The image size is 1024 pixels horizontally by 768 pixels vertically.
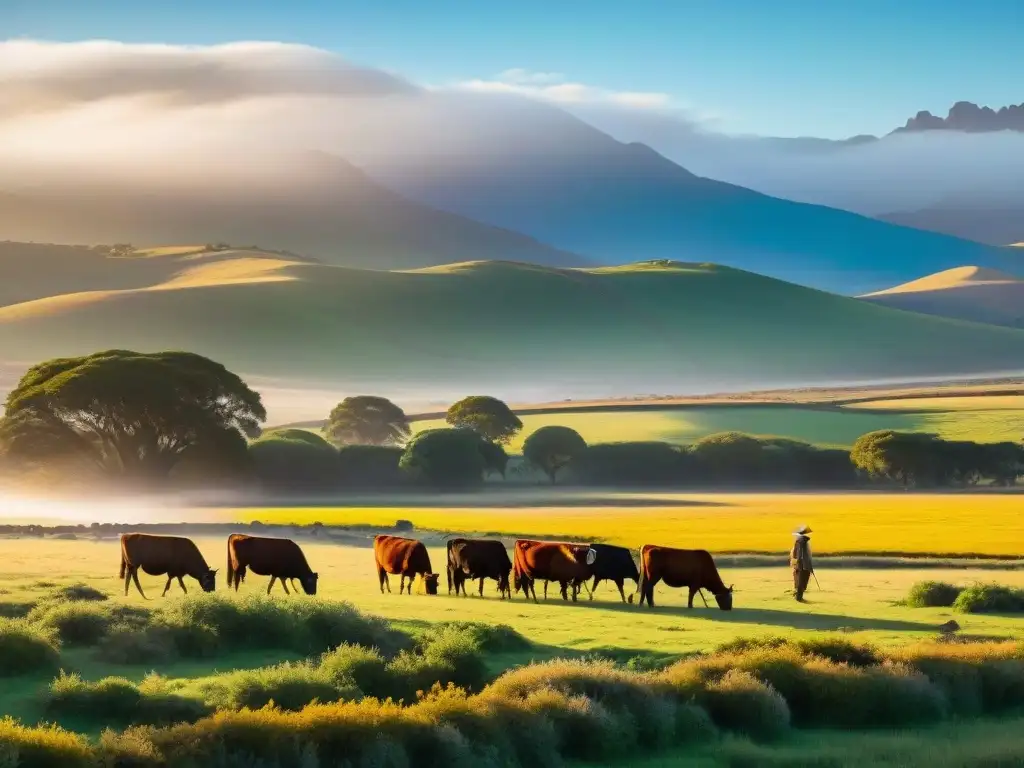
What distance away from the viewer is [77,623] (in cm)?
2744

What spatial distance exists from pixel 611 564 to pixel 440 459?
5995 cm

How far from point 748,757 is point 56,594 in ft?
57.0

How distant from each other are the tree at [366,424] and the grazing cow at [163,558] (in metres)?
93.1

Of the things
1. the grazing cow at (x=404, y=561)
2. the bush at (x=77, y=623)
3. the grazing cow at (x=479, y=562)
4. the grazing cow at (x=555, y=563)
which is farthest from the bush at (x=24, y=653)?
the grazing cow at (x=555, y=563)

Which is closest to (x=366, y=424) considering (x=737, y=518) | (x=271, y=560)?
(x=737, y=518)

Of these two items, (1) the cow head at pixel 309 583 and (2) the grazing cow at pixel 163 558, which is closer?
(2) the grazing cow at pixel 163 558

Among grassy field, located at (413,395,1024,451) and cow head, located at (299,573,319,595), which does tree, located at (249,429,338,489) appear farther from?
cow head, located at (299,573,319,595)

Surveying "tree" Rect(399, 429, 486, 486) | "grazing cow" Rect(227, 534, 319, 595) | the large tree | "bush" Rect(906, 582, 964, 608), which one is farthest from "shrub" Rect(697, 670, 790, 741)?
"tree" Rect(399, 429, 486, 486)

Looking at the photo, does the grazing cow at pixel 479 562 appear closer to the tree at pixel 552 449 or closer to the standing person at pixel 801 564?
the standing person at pixel 801 564

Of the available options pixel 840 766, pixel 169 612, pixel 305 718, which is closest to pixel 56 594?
pixel 169 612

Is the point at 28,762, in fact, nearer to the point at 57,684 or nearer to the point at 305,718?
the point at 305,718

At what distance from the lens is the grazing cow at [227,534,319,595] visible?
35.1 metres

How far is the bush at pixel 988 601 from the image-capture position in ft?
112

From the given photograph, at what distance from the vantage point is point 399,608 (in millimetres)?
32688
